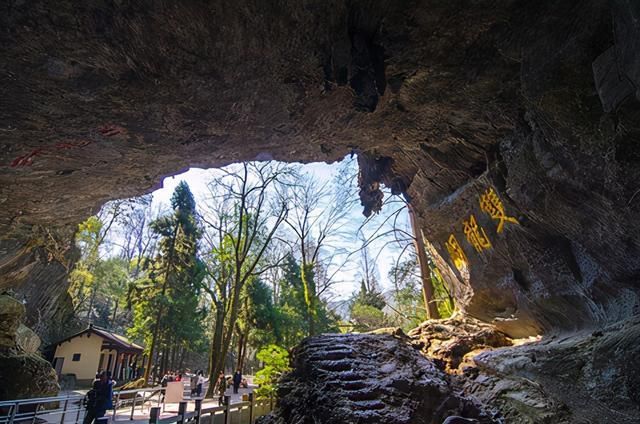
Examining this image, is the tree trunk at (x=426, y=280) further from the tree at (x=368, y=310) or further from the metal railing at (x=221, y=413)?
the metal railing at (x=221, y=413)

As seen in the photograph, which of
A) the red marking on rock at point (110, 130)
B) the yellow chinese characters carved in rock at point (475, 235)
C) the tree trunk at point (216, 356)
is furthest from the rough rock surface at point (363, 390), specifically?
the tree trunk at point (216, 356)

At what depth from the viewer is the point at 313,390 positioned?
4.62 metres

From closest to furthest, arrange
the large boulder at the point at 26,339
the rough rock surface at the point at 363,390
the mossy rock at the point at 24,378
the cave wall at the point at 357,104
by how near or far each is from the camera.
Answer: the cave wall at the point at 357,104 → the rough rock surface at the point at 363,390 → the mossy rock at the point at 24,378 → the large boulder at the point at 26,339

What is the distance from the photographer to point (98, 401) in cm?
591

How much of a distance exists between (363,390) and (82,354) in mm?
23309

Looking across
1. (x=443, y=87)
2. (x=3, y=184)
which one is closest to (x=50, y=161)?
(x=3, y=184)

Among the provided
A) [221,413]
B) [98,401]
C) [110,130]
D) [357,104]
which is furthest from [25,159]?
[221,413]

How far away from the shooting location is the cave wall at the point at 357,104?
3266 mm

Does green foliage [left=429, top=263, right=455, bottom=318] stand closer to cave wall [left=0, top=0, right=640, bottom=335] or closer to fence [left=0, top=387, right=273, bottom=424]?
cave wall [left=0, top=0, right=640, bottom=335]

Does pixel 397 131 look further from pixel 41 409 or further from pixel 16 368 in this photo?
pixel 41 409

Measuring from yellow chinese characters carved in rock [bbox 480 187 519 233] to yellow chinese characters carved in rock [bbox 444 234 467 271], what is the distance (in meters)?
1.71

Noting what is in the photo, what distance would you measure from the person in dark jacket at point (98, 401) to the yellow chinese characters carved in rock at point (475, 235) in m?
8.26

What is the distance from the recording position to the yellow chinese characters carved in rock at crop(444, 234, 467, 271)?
8.32 metres

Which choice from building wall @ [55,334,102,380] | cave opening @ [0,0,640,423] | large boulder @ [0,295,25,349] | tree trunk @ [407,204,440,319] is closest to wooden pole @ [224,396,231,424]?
cave opening @ [0,0,640,423]
